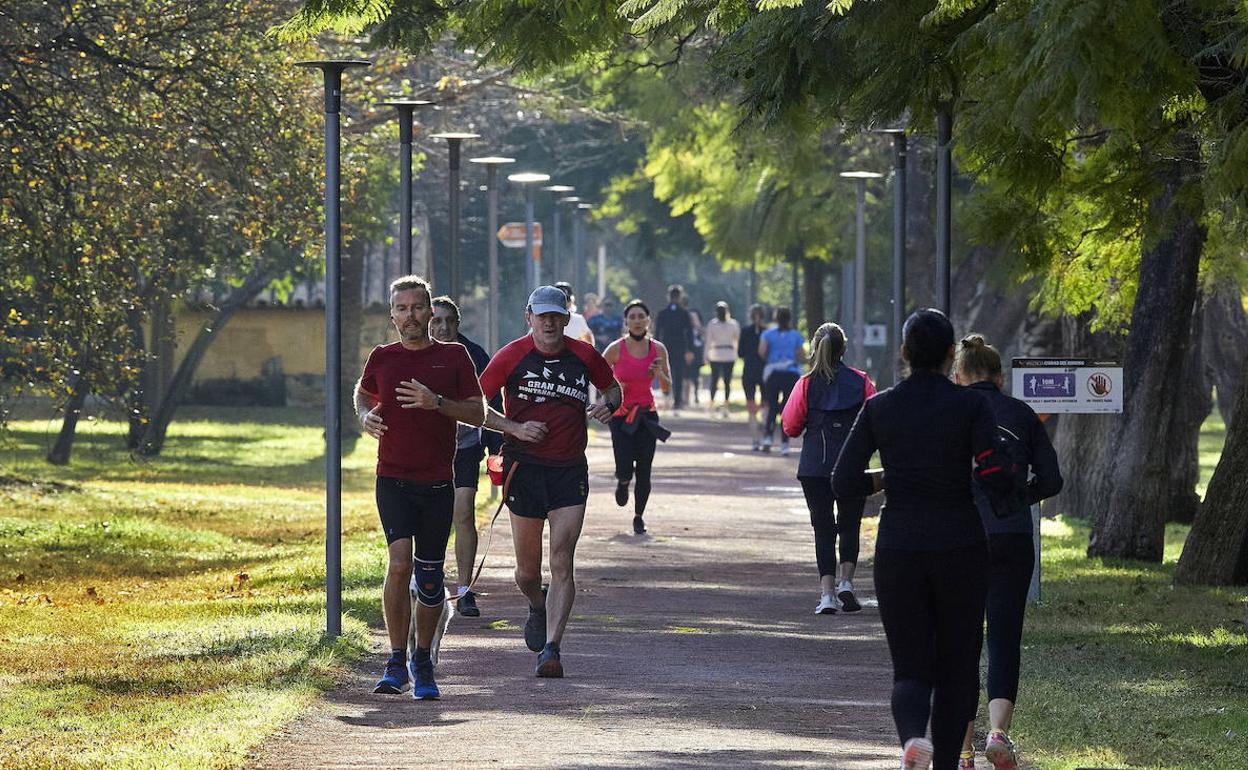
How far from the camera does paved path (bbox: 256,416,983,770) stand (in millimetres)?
8891

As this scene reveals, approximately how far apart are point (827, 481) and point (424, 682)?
458 centimetres

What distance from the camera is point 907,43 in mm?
12070

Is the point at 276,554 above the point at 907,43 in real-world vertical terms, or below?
below

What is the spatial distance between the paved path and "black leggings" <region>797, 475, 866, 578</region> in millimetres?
368

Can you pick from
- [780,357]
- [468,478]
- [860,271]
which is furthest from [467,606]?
[860,271]

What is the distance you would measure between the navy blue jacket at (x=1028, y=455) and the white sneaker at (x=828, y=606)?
5356mm

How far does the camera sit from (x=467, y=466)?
1345cm

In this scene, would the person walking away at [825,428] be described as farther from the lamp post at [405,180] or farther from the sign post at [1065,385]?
the lamp post at [405,180]

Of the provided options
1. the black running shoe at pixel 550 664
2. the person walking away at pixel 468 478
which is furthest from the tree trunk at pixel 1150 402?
the black running shoe at pixel 550 664

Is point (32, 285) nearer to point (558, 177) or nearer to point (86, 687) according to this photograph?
point (86, 687)

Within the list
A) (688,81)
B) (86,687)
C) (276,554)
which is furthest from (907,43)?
(688,81)

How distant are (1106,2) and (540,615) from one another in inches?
165

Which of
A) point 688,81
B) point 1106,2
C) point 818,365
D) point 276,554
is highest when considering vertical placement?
point 688,81

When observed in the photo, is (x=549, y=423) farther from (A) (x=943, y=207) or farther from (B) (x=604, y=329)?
(B) (x=604, y=329)
